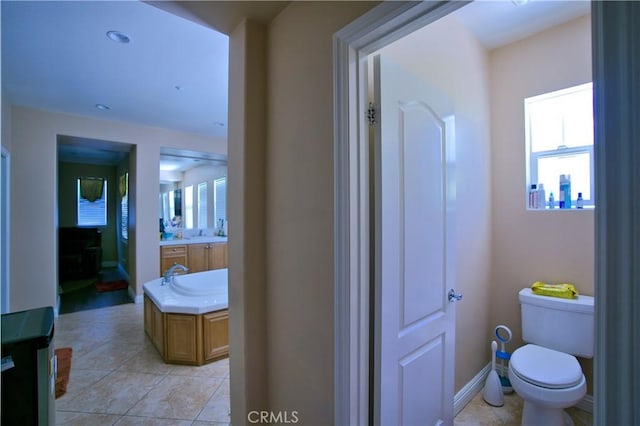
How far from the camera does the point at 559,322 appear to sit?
1.84m

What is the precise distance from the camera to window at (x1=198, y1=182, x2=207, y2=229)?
5.99 metres

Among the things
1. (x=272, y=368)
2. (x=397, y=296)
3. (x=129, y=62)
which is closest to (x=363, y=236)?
(x=397, y=296)

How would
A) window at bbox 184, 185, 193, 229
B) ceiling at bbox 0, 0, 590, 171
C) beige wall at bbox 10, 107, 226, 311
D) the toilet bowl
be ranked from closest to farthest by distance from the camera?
the toilet bowl < ceiling at bbox 0, 0, 590, 171 < beige wall at bbox 10, 107, 226, 311 < window at bbox 184, 185, 193, 229

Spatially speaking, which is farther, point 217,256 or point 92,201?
point 92,201

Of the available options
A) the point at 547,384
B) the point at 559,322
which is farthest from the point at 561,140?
the point at 547,384

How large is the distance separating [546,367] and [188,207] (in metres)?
5.99

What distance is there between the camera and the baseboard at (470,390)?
6.15 ft

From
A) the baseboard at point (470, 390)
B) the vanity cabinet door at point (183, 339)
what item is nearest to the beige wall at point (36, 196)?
the vanity cabinet door at point (183, 339)

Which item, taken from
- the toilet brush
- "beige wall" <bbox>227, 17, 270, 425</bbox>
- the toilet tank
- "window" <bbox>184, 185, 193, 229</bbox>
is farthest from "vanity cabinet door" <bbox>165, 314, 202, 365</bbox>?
"window" <bbox>184, 185, 193, 229</bbox>

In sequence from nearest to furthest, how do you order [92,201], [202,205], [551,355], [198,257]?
[551,355] < [198,257] < [202,205] < [92,201]

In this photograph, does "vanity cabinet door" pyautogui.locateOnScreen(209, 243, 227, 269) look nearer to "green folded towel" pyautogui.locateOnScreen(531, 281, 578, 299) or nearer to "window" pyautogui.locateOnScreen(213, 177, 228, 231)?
"window" pyautogui.locateOnScreen(213, 177, 228, 231)

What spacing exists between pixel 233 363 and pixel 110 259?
735cm

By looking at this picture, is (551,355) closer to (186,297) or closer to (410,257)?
(410,257)

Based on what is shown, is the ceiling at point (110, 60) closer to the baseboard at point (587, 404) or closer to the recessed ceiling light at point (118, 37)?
the recessed ceiling light at point (118, 37)
